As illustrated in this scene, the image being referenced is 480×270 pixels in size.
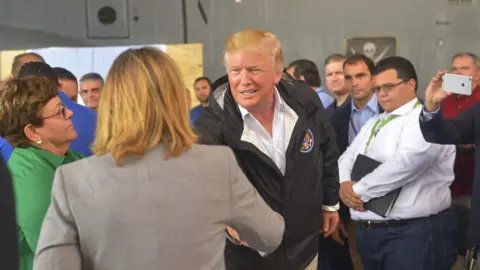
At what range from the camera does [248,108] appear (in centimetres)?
195

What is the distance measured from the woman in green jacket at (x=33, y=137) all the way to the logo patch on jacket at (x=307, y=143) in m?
0.85

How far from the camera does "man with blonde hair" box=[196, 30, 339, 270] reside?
6.25ft

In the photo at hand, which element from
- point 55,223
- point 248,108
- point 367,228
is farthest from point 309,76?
point 55,223

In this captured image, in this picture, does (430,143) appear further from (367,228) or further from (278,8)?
(278,8)

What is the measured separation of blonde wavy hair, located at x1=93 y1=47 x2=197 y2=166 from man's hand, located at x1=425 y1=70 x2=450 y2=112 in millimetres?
1343

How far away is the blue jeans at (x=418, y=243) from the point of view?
258cm

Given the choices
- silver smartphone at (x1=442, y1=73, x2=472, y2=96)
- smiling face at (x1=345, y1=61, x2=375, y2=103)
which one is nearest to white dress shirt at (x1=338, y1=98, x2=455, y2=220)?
silver smartphone at (x1=442, y1=73, x2=472, y2=96)

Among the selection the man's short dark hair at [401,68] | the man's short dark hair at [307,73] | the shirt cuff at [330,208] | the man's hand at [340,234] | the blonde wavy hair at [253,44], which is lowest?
the man's hand at [340,234]

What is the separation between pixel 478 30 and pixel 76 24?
371 cm

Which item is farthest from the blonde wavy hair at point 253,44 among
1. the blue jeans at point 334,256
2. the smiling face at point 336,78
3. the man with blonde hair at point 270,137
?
the smiling face at point 336,78

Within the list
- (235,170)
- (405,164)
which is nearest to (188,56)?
(405,164)

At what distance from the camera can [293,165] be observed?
6.36 ft

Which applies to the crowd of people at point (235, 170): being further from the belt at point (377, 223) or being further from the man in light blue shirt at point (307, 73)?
the man in light blue shirt at point (307, 73)

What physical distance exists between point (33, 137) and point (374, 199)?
1601 mm
